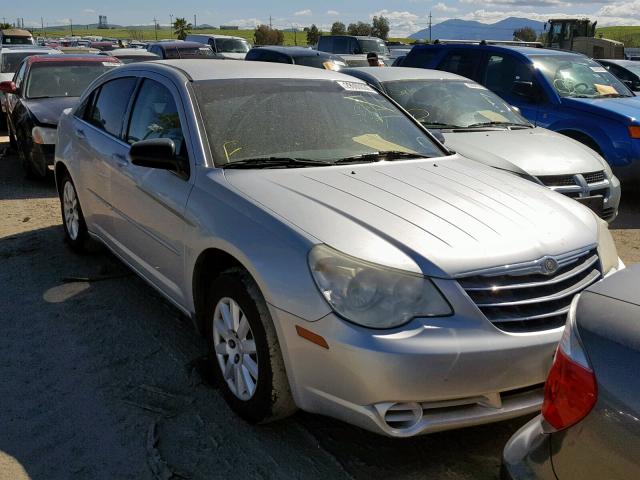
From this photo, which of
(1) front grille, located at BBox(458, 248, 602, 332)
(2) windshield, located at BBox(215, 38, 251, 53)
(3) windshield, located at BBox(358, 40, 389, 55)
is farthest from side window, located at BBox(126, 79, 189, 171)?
(2) windshield, located at BBox(215, 38, 251, 53)

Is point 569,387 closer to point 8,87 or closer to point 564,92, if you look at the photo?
point 564,92

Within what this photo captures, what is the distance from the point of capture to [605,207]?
643 centimetres

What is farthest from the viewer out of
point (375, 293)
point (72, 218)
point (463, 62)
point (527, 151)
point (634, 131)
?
point (463, 62)

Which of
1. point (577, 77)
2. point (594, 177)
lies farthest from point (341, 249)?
point (577, 77)

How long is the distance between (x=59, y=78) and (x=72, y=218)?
15.5ft

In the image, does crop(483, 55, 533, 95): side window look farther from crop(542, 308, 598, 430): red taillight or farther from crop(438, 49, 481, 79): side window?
crop(542, 308, 598, 430): red taillight

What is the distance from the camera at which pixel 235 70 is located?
4.28 meters

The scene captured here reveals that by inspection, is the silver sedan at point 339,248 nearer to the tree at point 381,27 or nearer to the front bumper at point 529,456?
the front bumper at point 529,456

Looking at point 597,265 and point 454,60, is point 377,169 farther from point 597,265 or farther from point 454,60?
point 454,60

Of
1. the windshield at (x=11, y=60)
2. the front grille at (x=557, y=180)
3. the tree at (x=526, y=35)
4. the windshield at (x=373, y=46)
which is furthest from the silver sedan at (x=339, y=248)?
the tree at (x=526, y=35)

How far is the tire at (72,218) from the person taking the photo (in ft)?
18.0

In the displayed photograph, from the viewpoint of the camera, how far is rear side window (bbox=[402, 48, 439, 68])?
32.5ft

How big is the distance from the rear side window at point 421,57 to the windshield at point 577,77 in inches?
65.2

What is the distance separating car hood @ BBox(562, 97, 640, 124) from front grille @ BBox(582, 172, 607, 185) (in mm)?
1719
